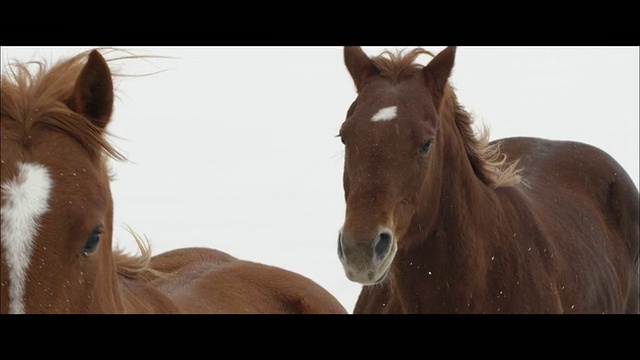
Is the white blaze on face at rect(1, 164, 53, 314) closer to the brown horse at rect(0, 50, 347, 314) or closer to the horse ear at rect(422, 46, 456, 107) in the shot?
the brown horse at rect(0, 50, 347, 314)

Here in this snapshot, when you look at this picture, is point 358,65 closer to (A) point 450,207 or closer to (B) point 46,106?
(A) point 450,207

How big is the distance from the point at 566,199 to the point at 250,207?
6.78 meters

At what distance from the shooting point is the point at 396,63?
4492 millimetres

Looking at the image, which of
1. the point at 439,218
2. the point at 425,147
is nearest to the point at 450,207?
the point at 439,218

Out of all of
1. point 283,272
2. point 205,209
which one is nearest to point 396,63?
point 283,272

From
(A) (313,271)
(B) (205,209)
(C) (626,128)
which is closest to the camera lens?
(A) (313,271)

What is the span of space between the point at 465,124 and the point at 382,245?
118cm

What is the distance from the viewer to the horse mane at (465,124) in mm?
4477

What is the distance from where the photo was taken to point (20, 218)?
2.61 metres

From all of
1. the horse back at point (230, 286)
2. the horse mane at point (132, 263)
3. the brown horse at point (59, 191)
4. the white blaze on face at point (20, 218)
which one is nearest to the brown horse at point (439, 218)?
the horse back at point (230, 286)

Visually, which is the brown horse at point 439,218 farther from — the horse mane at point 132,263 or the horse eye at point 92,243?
the horse eye at point 92,243

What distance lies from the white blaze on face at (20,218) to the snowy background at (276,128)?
617 cm

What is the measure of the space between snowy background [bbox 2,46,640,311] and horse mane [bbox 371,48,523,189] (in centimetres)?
394
